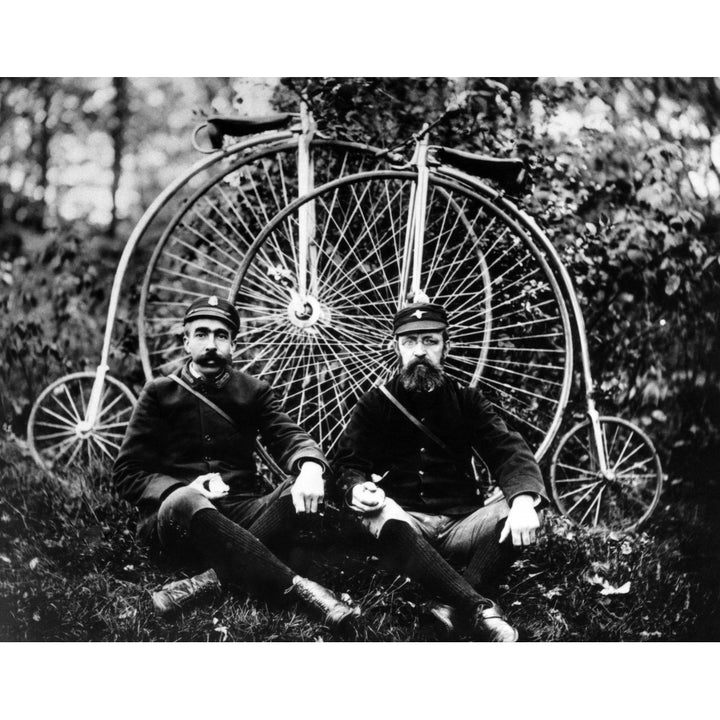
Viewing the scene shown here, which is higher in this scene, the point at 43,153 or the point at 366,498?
the point at 43,153

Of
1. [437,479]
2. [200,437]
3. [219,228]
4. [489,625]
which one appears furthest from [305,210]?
[489,625]

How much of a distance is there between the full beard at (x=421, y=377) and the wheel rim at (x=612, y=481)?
64 centimetres

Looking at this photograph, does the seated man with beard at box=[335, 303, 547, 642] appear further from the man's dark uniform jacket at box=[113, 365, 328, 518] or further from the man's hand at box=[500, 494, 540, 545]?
the man's dark uniform jacket at box=[113, 365, 328, 518]

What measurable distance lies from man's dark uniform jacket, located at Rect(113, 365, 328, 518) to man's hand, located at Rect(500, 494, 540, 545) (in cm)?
75

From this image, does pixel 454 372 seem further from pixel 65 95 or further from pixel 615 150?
pixel 65 95

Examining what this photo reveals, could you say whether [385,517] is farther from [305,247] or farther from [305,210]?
[305,210]

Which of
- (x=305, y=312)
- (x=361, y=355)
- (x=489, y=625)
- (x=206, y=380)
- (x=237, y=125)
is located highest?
(x=237, y=125)

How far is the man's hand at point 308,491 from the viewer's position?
9.64 ft

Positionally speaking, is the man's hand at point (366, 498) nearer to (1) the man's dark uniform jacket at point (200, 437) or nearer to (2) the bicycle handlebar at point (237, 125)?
(1) the man's dark uniform jacket at point (200, 437)

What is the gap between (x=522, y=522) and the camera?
2910 millimetres

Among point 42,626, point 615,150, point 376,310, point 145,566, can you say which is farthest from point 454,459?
point 42,626

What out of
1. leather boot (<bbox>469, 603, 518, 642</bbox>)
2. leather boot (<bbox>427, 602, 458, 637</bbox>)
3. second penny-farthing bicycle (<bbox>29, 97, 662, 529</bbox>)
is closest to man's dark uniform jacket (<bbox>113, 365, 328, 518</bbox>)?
second penny-farthing bicycle (<bbox>29, 97, 662, 529</bbox>)

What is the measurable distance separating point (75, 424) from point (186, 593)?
0.86 meters

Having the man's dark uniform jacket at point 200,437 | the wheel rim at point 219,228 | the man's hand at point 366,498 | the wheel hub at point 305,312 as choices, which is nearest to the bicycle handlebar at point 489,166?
the wheel rim at point 219,228
